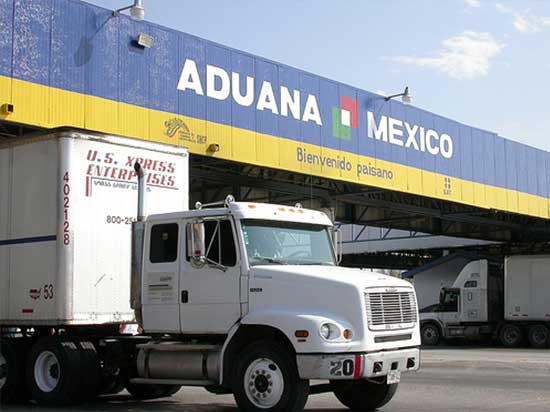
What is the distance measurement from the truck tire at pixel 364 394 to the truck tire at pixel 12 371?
465cm

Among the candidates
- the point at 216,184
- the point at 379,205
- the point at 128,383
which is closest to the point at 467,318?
the point at 379,205

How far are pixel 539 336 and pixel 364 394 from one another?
25500mm

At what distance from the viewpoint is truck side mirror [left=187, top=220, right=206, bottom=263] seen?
35.8 ft

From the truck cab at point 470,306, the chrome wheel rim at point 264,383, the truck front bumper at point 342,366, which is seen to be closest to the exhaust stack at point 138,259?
the chrome wheel rim at point 264,383

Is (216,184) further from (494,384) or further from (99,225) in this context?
(99,225)

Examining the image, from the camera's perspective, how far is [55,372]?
1208 centimetres

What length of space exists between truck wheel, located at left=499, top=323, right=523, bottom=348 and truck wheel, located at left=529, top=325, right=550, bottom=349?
0.49 meters

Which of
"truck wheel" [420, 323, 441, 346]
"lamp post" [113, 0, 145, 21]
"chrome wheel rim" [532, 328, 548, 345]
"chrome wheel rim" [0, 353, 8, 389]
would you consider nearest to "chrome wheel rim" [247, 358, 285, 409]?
"chrome wheel rim" [0, 353, 8, 389]

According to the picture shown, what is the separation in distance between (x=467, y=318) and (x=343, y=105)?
15.4 meters

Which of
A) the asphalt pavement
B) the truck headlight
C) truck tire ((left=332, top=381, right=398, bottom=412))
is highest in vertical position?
the truck headlight

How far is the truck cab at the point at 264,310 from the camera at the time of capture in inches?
398

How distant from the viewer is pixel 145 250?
463 inches

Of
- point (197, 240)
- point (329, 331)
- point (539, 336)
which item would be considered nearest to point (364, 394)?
point (329, 331)

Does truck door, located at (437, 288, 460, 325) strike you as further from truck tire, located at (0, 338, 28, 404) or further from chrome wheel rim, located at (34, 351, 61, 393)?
chrome wheel rim, located at (34, 351, 61, 393)
